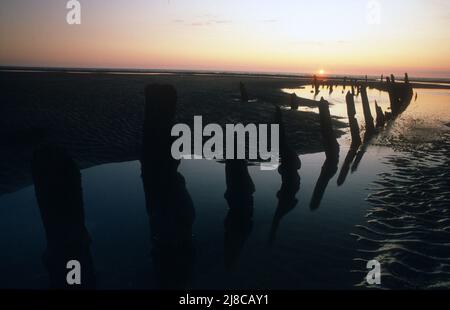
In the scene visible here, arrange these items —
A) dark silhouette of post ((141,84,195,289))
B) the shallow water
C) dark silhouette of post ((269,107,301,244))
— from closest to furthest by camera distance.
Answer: the shallow water < dark silhouette of post ((141,84,195,289)) < dark silhouette of post ((269,107,301,244))

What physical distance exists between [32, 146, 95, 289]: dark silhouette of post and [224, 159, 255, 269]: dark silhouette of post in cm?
370

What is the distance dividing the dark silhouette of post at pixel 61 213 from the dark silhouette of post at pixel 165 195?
179 cm

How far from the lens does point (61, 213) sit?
809 centimetres

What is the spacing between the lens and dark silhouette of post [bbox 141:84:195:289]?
889 cm

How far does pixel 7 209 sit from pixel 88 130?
375 inches

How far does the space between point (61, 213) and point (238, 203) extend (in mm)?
5434

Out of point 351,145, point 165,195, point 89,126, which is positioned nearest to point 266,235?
point 165,195

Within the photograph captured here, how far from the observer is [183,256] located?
900 centimetres

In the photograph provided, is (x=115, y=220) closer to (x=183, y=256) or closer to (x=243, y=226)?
(x=183, y=256)

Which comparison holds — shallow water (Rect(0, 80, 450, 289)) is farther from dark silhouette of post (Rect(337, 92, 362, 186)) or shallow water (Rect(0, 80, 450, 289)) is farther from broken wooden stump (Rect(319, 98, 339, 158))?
broken wooden stump (Rect(319, 98, 339, 158))

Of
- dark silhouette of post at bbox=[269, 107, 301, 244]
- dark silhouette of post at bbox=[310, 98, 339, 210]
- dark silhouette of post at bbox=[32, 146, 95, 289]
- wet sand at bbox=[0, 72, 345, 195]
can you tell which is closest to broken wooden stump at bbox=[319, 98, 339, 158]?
dark silhouette of post at bbox=[310, 98, 339, 210]

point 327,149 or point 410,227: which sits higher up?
point 327,149

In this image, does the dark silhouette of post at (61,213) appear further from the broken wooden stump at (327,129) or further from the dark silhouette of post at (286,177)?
the broken wooden stump at (327,129)

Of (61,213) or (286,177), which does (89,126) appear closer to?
Result: (286,177)
